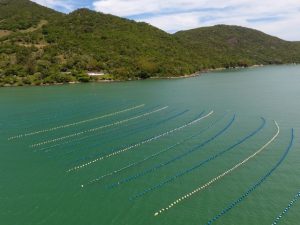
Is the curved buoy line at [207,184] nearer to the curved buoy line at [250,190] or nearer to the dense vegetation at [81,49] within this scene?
the curved buoy line at [250,190]

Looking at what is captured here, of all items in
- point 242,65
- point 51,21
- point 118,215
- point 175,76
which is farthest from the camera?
point 242,65

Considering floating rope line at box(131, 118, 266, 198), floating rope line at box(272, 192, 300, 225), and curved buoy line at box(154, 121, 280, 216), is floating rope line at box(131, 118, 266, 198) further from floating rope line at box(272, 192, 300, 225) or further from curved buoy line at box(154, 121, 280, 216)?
floating rope line at box(272, 192, 300, 225)

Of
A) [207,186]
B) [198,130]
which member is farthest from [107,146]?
[207,186]

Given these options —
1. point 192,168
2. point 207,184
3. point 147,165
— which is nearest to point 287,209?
point 207,184

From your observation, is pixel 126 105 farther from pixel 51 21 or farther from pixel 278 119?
pixel 51 21

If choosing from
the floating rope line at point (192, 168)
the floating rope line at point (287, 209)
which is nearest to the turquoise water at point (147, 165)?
the floating rope line at point (192, 168)

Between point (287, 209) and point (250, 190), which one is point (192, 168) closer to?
point (250, 190)
